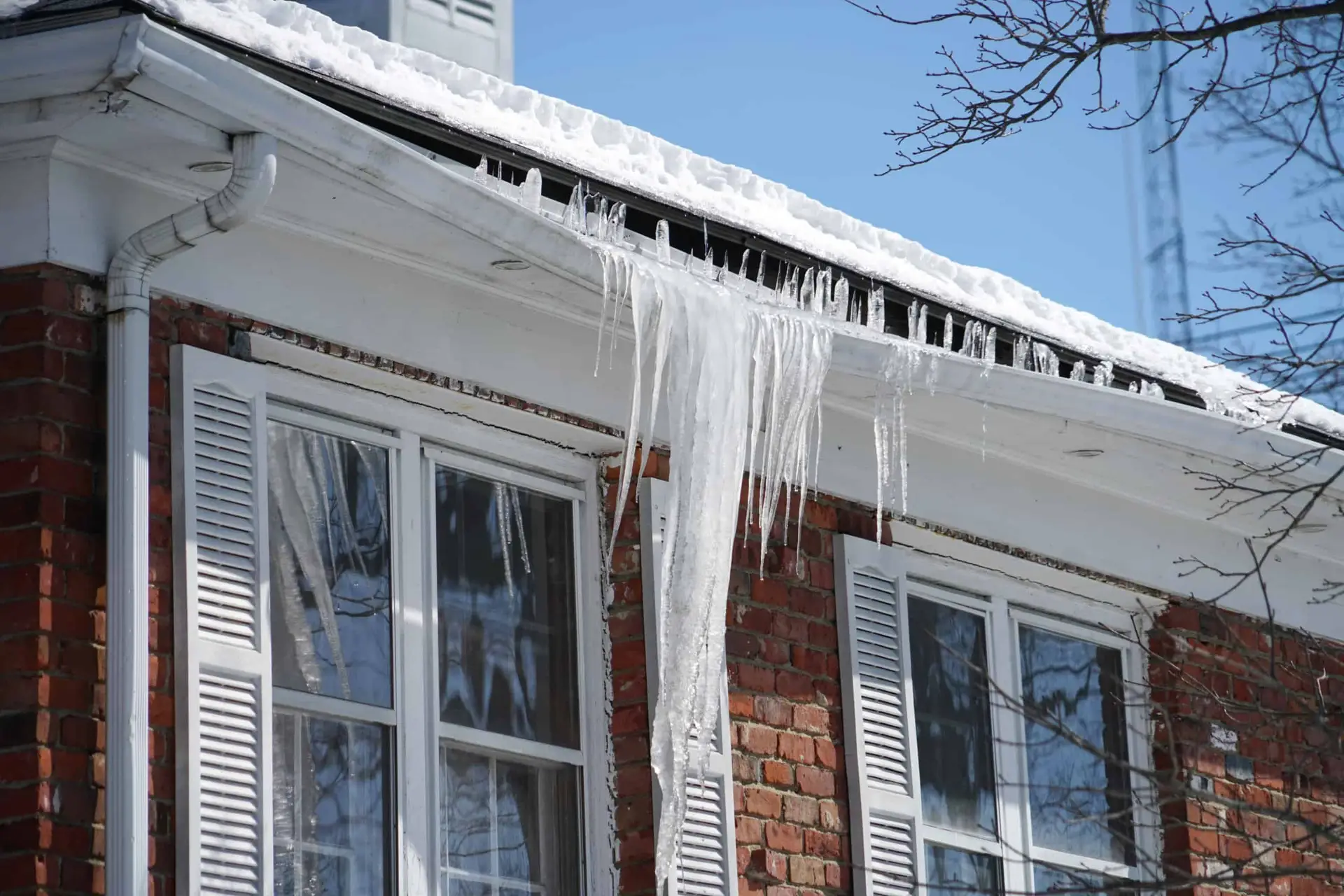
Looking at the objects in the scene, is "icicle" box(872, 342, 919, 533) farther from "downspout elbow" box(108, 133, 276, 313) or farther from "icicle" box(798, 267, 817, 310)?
"downspout elbow" box(108, 133, 276, 313)

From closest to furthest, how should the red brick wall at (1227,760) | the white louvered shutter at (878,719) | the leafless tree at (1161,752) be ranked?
the white louvered shutter at (878,719) → the leafless tree at (1161,752) → the red brick wall at (1227,760)

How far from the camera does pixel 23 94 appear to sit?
455cm

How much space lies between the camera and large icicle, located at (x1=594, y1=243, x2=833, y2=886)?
5570 millimetres

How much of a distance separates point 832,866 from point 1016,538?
57.4 inches

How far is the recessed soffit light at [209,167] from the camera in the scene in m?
4.93

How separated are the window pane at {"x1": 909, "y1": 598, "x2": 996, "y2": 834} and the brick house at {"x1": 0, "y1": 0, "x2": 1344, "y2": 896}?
16 mm

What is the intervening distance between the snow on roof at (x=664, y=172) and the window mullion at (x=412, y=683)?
93 cm

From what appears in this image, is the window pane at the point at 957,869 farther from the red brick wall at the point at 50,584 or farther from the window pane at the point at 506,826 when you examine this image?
the red brick wall at the point at 50,584

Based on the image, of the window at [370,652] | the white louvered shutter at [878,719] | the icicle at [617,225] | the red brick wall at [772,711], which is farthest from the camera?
the white louvered shutter at [878,719]

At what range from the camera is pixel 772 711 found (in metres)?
6.39

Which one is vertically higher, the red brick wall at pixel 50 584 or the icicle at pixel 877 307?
the icicle at pixel 877 307

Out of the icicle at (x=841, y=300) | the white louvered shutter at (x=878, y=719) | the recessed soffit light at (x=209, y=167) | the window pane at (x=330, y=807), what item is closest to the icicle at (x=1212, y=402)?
the white louvered shutter at (x=878, y=719)

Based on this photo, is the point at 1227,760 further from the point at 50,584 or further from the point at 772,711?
the point at 50,584

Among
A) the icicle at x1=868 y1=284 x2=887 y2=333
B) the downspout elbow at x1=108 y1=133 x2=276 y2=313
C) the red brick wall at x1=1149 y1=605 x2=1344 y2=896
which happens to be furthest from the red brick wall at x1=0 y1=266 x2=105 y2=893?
the red brick wall at x1=1149 y1=605 x2=1344 y2=896
